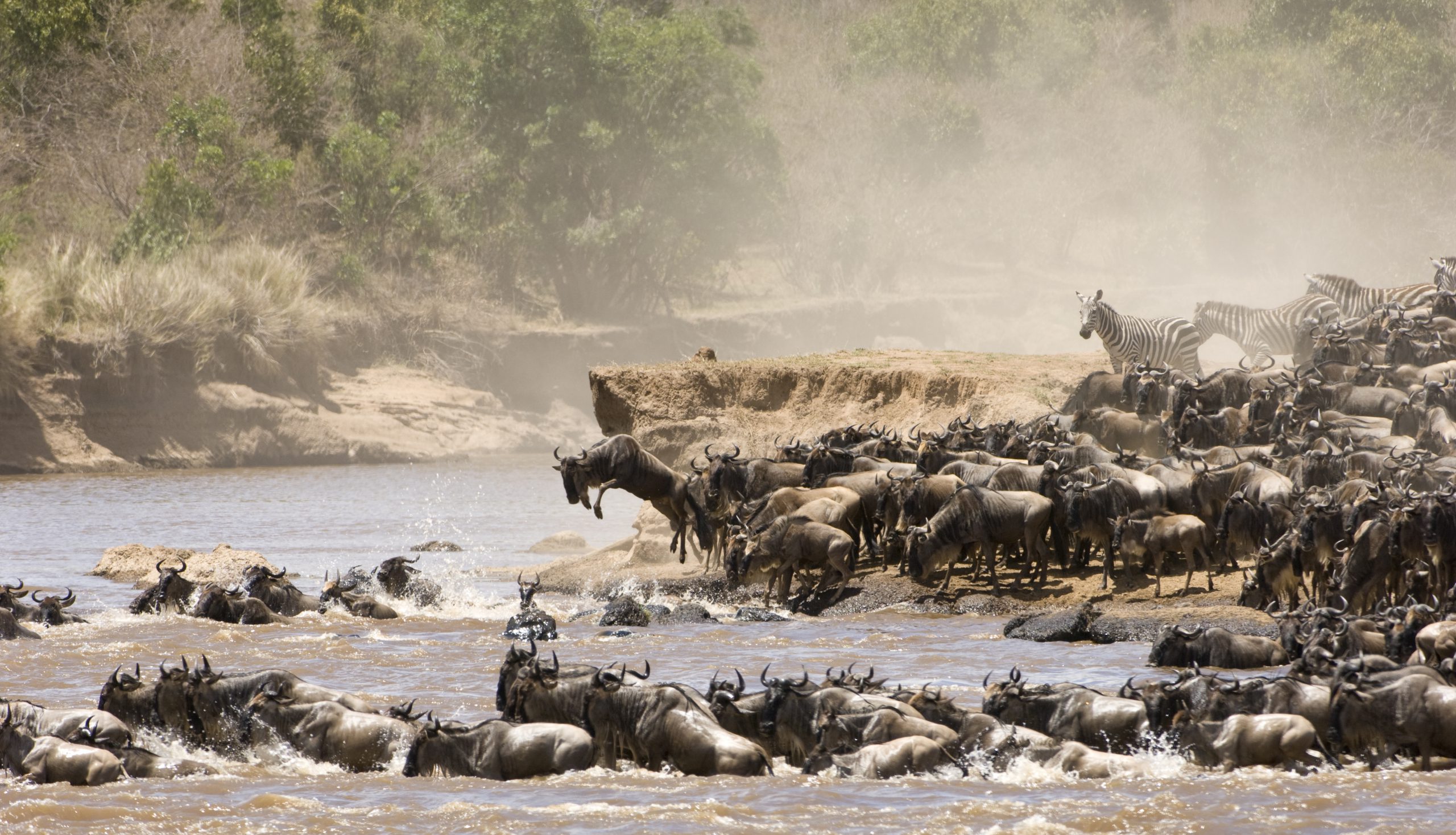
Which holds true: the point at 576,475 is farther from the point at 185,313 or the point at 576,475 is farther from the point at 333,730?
the point at 185,313

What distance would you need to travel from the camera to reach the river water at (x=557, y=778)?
7.94 metres

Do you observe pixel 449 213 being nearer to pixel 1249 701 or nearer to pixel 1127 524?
pixel 1127 524

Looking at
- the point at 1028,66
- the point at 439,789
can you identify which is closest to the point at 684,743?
the point at 439,789

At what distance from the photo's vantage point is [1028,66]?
2876 inches

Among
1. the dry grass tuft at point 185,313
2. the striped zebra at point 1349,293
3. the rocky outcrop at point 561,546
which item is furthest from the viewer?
the dry grass tuft at point 185,313

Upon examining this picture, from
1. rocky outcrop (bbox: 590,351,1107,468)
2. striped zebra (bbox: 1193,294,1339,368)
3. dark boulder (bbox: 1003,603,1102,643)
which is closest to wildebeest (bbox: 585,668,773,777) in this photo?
dark boulder (bbox: 1003,603,1102,643)

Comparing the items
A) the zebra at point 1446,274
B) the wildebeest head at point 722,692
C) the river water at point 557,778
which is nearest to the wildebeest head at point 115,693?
the river water at point 557,778

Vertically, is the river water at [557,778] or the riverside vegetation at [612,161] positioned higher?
the riverside vegetation at [612,161]

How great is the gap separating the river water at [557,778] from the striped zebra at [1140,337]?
892 cm

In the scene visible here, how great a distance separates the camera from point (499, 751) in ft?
28.9

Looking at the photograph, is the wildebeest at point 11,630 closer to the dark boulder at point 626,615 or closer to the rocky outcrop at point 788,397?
the dark boulder at point 626,615

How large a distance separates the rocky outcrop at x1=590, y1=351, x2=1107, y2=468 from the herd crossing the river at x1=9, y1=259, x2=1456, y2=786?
52cm

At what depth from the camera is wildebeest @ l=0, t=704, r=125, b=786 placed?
866 centimetres

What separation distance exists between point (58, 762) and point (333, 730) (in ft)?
4.70
